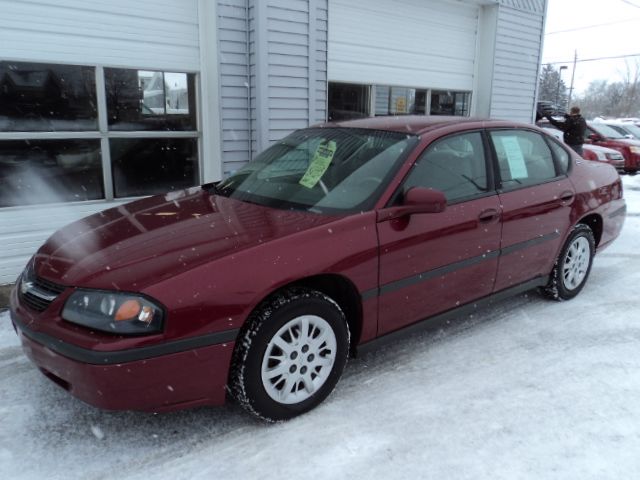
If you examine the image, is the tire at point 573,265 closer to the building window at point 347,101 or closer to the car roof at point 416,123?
the car roof at point 416,123

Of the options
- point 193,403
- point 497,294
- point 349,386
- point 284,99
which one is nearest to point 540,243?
point 497,294

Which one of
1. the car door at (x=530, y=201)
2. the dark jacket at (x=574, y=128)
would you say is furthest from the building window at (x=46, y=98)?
the dark jacket at (x=574, y=128)

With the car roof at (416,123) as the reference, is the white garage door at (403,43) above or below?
above

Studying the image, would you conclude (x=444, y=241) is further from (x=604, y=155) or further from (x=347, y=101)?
(x=604, y=155)

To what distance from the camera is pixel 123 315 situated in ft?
7.59

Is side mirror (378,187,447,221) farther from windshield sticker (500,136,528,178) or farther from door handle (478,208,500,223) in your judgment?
windshield sticker (500,136,528,178)

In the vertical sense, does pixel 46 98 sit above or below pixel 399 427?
above

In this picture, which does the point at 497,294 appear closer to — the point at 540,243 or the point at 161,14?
the point at 540,243

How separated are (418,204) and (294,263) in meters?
0.84

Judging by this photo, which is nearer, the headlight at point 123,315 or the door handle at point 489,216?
the headlight at point 123,315

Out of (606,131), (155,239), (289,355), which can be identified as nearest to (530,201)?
(289,355)

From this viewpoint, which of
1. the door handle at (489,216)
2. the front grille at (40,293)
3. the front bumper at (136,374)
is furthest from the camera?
the door handle at (489,216)

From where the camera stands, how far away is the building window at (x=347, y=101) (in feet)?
24.5

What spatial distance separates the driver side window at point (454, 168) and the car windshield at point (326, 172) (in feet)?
0.48
